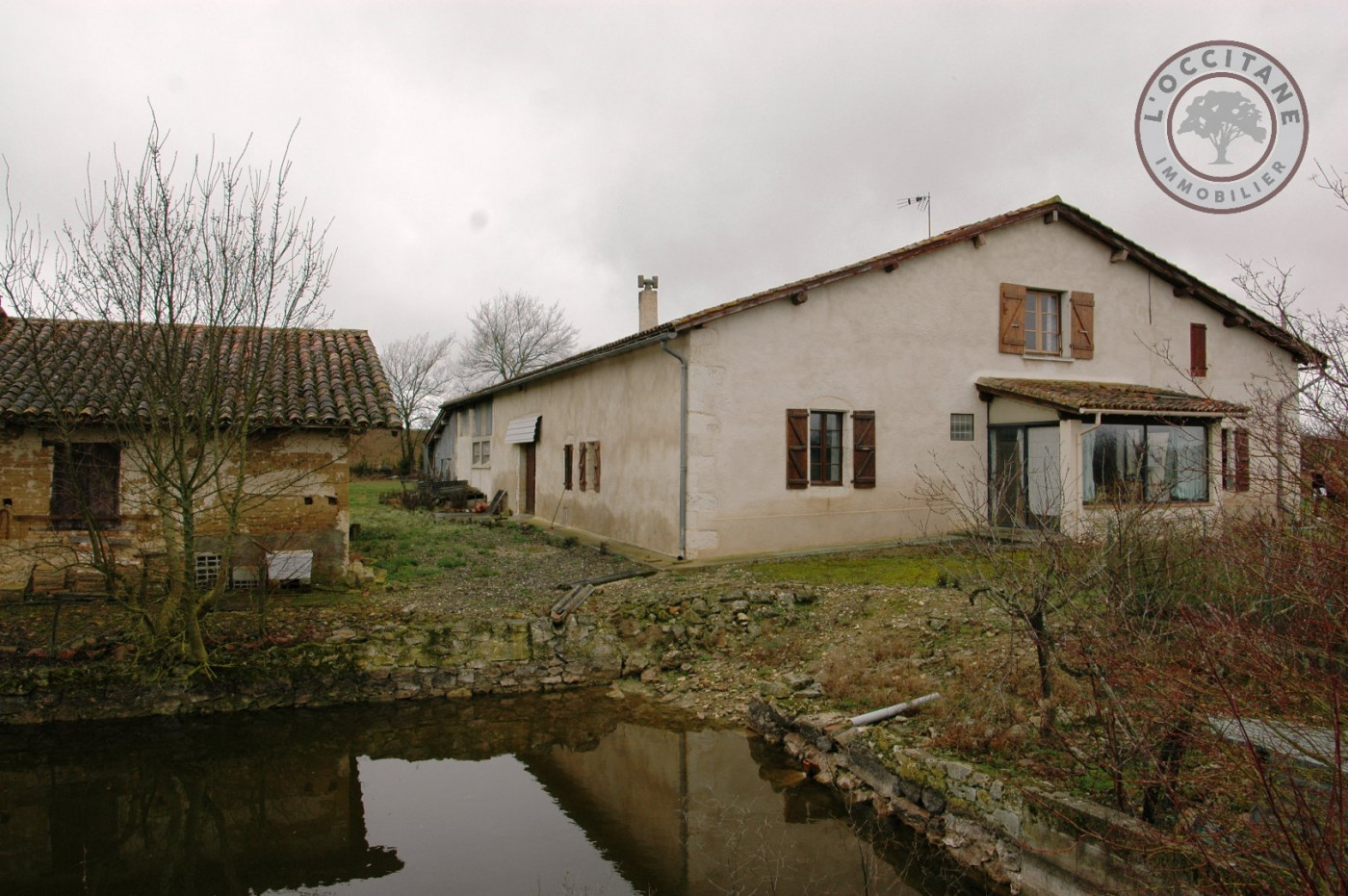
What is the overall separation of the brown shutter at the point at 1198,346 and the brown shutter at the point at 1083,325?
257cm

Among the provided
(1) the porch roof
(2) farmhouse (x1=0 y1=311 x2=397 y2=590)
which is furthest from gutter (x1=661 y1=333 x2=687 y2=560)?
(1) the porch roof

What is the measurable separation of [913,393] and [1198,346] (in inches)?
281

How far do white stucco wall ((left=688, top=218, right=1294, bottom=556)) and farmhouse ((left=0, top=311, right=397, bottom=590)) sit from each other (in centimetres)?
519

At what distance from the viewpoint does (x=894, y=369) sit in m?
14.3

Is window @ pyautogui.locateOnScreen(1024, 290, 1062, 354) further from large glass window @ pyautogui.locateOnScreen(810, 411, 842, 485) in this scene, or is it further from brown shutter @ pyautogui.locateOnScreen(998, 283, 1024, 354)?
large glass window @ pyautogui.locateOnScreen(810, 411, 842, 485)

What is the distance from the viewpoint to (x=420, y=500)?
23.6 metres

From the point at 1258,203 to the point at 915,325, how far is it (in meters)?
6.89

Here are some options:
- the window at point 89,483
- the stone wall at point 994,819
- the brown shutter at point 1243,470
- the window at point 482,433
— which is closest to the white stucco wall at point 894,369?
the stone wall at point 994,819

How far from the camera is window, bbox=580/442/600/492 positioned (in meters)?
16.4

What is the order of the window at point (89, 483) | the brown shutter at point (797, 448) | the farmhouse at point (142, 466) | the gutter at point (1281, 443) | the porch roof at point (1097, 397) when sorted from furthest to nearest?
the brown shutter at point (797, 448), the porch roof at point (1097, 397), the window at point (89, 483), the farmhouse at point (142, 466), the gutter at point (1281, 443)

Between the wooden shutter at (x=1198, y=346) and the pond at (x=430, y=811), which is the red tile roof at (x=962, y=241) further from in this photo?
the pond at (x=430, y=811)

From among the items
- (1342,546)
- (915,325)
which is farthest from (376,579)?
(1342,546)

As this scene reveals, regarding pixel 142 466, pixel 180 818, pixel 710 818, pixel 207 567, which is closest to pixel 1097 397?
pixel 710 818

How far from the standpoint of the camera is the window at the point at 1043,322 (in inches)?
622
